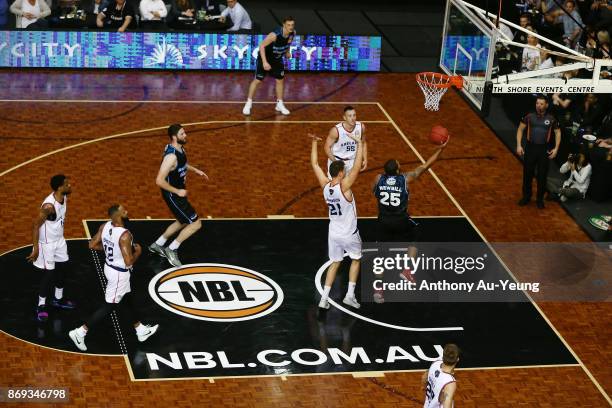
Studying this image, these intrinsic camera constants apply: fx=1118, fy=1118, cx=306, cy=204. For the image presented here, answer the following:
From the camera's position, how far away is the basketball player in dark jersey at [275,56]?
20.8 metres

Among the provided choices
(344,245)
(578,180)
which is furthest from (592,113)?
(344,245)

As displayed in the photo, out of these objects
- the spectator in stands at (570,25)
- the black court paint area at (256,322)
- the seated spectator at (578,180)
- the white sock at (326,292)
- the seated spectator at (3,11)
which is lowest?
the black court paint area at (256,322)

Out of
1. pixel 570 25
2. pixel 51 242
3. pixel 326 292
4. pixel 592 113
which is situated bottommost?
pixel 326 292

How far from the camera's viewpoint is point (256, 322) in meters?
14.4

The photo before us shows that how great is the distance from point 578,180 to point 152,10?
10.4 meters

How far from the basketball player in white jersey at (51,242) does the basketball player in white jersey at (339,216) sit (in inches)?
125

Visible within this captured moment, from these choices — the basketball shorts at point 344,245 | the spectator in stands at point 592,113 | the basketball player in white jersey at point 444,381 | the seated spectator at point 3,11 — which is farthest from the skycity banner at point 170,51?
the basketball player in white jersey at point 444,381

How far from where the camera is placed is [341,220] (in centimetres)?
1419

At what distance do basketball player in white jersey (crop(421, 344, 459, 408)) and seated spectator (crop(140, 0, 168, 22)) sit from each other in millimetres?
14888

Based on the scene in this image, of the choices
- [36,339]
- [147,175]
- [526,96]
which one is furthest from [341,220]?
[526,96]

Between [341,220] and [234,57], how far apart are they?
34.5 ft

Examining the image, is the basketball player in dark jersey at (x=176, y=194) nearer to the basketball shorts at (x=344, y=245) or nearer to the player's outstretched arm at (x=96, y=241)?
the player's outstretched arm at (x=96, y=241)

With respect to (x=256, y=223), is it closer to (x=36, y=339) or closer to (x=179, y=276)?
(x=179, y=276)

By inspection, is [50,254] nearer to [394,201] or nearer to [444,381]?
[394,201]
